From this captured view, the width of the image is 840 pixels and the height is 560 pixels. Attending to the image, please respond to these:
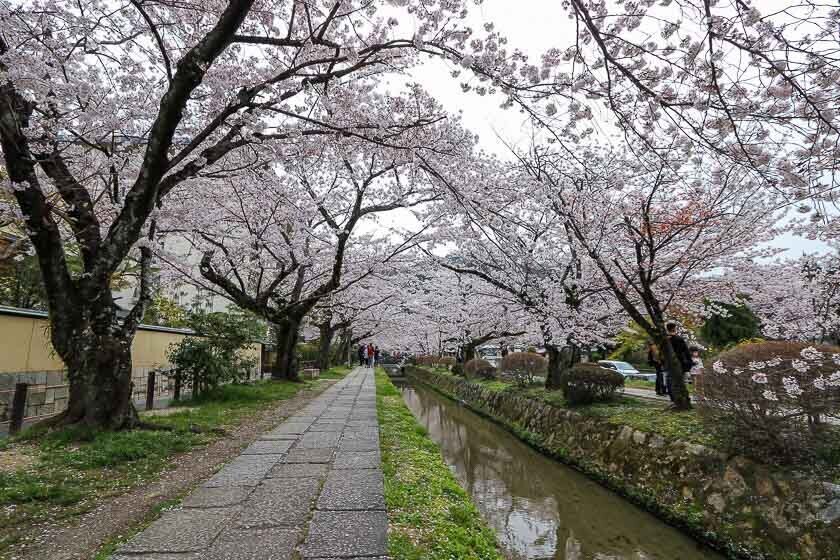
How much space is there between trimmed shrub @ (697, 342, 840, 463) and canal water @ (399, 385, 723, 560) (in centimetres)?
118

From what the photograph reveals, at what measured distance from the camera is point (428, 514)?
315cm

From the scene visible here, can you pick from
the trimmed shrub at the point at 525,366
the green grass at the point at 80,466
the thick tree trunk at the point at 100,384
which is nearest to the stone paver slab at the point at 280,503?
the green grass at the point at 80,466

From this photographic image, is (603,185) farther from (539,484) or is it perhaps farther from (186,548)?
(186,548)

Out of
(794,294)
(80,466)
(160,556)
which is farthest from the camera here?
(794,294)

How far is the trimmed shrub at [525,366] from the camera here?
12281mm

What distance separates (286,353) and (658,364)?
387 inches

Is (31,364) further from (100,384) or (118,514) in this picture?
Result: (118,514)

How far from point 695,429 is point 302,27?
6.35 metres

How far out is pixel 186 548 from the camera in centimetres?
240

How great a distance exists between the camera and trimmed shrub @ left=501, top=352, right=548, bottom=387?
12.3 meters

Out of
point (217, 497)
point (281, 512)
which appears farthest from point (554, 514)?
point (217, 497)

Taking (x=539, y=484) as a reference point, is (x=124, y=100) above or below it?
above

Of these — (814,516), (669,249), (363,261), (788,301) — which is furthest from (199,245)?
(788,301)

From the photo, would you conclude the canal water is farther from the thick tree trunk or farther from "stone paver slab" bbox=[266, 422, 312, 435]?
the thick tree trunk
